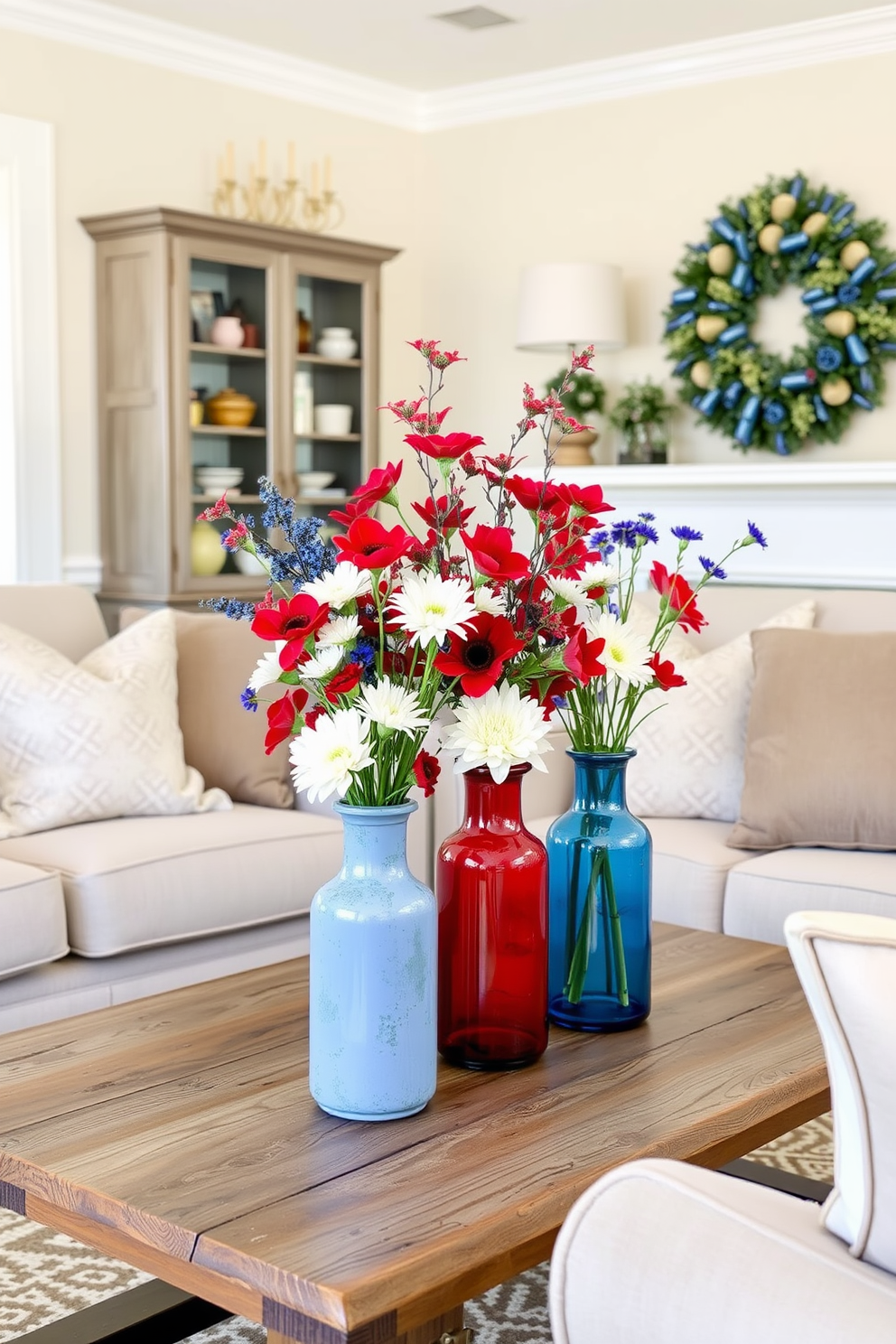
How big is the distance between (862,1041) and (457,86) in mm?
5459

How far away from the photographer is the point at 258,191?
17.0ft

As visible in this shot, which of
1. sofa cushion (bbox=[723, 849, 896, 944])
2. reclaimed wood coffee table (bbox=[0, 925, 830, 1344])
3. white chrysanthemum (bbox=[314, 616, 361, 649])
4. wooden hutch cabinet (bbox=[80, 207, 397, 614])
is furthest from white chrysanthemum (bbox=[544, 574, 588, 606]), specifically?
wooden hutch cabinet (bbox=[80, 207, 397, 614])

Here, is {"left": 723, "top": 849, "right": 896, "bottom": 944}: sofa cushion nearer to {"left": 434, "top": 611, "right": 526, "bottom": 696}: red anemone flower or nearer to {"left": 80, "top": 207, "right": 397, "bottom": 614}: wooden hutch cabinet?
{"left": 434, "top": 611, "right": 526, "bottom": 696}: red anemone flower

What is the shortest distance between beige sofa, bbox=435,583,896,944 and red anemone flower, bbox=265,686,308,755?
1.23 metres

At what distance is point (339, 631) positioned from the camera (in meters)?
1.37

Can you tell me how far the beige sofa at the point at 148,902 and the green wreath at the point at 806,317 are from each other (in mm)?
2596

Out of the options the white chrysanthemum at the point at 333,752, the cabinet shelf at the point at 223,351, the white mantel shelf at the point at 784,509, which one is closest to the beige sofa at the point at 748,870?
the white chrysanthemum at the point at 333,752

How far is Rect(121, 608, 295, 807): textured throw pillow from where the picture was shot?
10.3ft

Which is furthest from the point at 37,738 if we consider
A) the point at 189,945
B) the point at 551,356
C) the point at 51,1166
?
the point at 551,356

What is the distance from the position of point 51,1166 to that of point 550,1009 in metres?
0.63

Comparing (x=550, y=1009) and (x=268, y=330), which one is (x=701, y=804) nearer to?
(x=550, y=1009)

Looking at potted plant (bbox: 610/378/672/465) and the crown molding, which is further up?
the crown molding

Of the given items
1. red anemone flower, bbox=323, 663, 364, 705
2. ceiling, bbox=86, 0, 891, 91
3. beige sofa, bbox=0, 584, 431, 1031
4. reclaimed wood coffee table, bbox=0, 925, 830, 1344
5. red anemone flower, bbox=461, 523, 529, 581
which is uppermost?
ceiling, bbox=86, 0, 891, 91

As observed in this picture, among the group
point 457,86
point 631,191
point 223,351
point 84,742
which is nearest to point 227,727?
point 84,742
